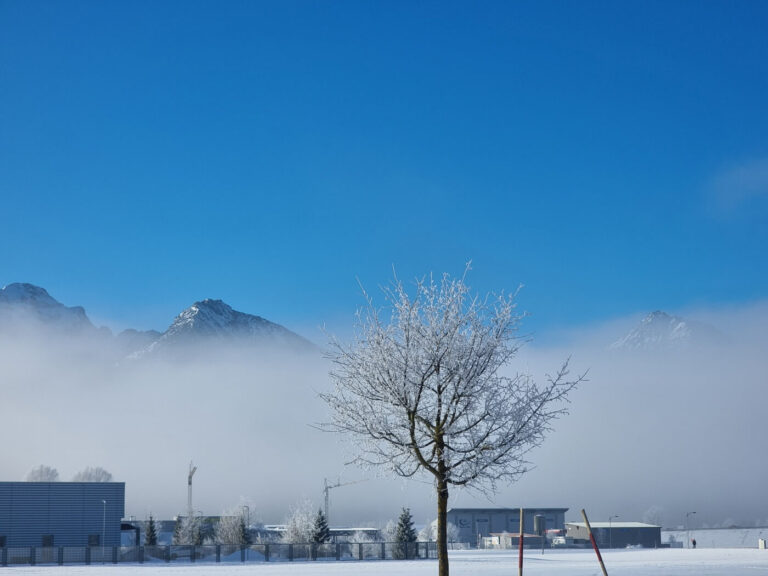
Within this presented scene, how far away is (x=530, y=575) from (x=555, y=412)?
2464 centimetres

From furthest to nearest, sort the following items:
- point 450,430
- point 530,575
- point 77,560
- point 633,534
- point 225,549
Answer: point 633,534, point 225,549, point 77,560, point 530,575, point 450,430

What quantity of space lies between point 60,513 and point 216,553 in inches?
633

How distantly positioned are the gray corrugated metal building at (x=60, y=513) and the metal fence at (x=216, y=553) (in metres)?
3.29

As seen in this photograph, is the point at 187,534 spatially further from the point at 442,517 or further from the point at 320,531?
the point at 442,517

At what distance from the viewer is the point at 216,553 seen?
240ft

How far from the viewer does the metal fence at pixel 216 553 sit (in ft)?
217

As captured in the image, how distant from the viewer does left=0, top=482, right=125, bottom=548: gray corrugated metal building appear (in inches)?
3073

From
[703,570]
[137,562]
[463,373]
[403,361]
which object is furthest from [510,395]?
[137,562]

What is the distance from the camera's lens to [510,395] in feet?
57.5

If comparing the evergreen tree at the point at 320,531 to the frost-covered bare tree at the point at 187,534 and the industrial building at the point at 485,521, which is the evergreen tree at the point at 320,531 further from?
the industrial building at the point at 485,521

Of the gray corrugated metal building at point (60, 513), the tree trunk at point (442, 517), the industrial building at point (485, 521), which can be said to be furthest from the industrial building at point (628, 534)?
the tree trunk at point (442, 517)

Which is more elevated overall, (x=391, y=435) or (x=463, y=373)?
(x=463, y=373)

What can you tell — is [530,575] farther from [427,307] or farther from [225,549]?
[225,549]

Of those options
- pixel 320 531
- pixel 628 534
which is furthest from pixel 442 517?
pixel 628 534
